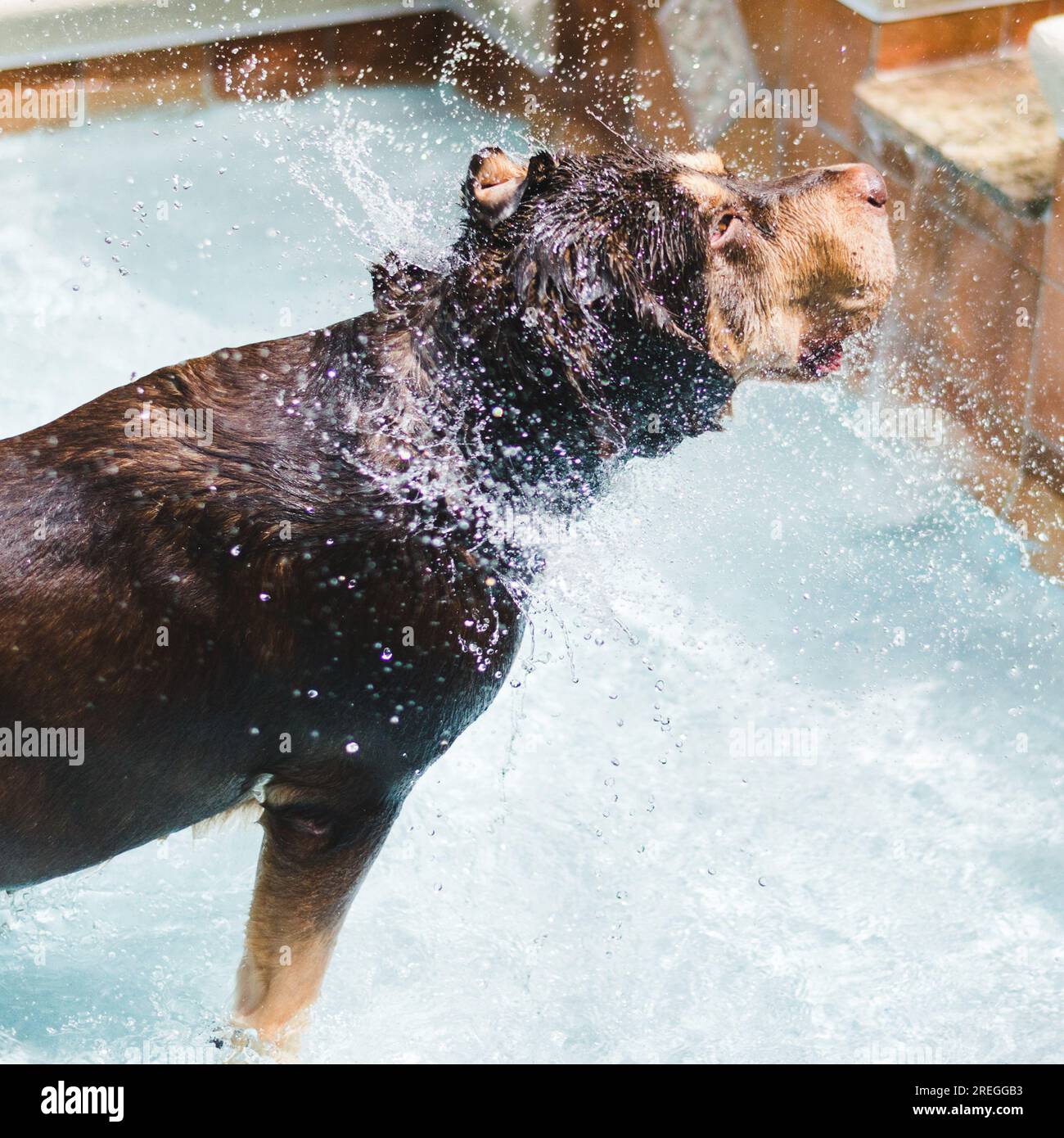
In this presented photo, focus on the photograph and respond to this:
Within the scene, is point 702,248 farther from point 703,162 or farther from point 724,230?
point 703,162

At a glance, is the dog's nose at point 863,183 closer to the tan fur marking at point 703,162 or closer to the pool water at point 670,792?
the tan fur marking at point 703,162

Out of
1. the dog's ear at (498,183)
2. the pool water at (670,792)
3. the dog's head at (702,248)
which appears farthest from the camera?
the pool water at (670,792)

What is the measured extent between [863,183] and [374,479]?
1.31m

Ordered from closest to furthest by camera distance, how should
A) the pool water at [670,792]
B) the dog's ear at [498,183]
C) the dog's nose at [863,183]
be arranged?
the dog's ear at [498,183], the dog's nose at [863,183], the pool water at [670,792]

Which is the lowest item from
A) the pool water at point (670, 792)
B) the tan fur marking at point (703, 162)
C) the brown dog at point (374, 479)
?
the pool water at point (670, 792)

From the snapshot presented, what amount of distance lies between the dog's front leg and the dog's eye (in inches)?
58.3

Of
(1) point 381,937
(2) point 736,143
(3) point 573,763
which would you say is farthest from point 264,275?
(1) point 381,937

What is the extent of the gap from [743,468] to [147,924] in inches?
118

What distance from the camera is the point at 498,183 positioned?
3.19 meters

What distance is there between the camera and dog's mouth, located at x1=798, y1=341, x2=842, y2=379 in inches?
125

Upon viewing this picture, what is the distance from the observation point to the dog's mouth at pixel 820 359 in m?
3.17

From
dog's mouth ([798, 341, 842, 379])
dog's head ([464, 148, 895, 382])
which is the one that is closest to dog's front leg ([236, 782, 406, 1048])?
dog's head ([464, 148, 895, 382])

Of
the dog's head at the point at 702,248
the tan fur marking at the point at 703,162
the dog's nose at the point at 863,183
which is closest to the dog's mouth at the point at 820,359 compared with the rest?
the dog's head at the point at 702,248

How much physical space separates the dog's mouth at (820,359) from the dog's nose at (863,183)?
33 cm
